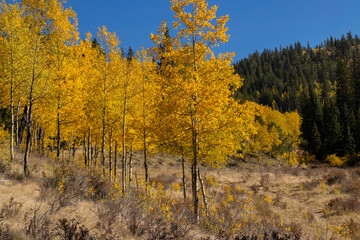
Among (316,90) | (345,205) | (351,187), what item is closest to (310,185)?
(351,187)

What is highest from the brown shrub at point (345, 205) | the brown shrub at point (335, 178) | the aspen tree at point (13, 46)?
the aspen tree at point (13, 46)

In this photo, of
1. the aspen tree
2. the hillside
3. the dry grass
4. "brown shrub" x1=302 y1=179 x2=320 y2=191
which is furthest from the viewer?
the hillside

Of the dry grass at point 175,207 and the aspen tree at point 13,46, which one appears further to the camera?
the aspen tree at point 13,46

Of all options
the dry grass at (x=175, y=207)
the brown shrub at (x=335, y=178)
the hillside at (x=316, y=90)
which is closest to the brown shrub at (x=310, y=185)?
the dry grass at (x=175, y=207)

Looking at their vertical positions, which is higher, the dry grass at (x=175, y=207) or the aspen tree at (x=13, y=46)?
the aspen tree at (x=13, y=46)

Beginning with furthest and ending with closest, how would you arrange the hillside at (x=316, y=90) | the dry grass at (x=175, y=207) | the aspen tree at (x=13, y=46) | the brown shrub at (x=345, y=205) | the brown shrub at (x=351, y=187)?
the hillside at (x=316, y=90)
the brown shrub at (x=351, y=187)
the brown shrub at (x=345, y=205)
the aspen tree at (x=13, y=46)
the dry grass at (x=175, y=207)

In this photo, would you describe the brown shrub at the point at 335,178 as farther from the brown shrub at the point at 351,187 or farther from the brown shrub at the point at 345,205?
the brown shrub at the point at 345,205

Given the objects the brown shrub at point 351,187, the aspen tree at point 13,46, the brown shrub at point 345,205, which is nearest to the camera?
the aspen tree at point 13,46

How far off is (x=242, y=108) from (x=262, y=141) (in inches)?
1794

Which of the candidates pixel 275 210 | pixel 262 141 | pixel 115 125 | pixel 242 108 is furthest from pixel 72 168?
pixel 262 141

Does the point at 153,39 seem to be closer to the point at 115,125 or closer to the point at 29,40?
the point at 29,40

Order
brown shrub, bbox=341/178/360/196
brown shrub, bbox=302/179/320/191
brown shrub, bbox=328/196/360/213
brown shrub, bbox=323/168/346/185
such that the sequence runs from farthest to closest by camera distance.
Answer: brown shrub, bbox=323/168/346/185
brown shrub, bbox=302/179/320/191
brown shrub, bbox=341/178/360/196
brown shrub, bbox=328/196/360/213

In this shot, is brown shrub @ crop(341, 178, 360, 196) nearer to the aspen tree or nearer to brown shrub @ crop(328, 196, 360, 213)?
brown shrub @ crop(328, 196, 360, 213)

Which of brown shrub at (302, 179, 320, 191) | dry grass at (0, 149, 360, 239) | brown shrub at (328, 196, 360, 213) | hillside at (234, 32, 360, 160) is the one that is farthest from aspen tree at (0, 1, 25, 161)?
hillside at (234, 32, 360, 160)
